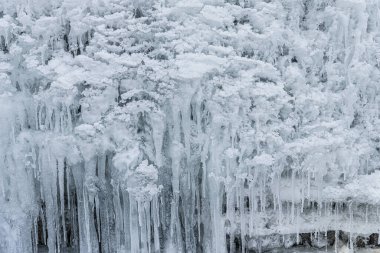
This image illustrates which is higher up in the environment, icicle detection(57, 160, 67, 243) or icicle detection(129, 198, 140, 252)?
icicle detection(57, 160, 67, 243)

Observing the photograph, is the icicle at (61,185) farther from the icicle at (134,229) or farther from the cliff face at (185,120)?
the icicle at (134,229)

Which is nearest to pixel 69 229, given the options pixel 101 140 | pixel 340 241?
pixel 101 140

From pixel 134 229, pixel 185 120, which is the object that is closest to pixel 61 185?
pixel 134 229

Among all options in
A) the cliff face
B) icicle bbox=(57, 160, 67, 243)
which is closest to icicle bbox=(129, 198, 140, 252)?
the cliff face

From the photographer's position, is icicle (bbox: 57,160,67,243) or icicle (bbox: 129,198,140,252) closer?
icicle (bbox: 57,160,67,243)

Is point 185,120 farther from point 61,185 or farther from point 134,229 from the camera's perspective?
point 61,185

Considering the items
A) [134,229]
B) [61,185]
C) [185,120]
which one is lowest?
[134,229]

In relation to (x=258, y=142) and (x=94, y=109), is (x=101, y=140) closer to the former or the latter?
(x=94, y=109)

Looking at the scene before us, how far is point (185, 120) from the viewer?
228 inches

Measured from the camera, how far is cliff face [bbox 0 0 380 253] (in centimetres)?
571

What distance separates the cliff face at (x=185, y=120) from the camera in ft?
18.7

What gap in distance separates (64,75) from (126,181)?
122 cm

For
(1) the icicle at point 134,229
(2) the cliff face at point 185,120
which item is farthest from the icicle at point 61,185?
(1) the icicle at point 134,229

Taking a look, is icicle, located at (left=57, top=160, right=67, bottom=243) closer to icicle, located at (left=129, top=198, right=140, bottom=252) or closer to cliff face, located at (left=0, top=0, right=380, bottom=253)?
cliff face, located at (left=0, top=0, right=380, bottom=253)
